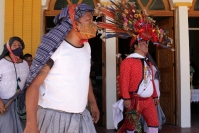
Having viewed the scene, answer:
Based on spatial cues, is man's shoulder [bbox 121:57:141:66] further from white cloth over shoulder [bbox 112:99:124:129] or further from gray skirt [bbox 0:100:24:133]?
gray skirt [bbox 0:100:24:133]

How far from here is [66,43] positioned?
2350 mm

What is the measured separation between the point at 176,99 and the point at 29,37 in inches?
134

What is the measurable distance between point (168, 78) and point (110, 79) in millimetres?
1407

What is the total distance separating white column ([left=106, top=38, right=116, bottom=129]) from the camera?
610 cm

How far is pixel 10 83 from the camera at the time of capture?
3889mm

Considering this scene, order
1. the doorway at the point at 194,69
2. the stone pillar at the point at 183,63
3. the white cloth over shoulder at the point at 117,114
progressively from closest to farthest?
the white cloth over shoulder at the point at 117,114 → the stone pillar at the point at 183,63 → the doorway at the point at 194,69

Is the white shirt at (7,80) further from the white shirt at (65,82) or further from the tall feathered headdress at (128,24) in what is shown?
the white shirt at (65,82)

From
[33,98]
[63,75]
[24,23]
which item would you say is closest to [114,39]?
[24,23]

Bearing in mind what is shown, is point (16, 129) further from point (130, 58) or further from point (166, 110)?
point (166, 110)

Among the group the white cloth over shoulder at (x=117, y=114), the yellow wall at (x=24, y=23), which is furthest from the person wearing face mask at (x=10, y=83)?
the yellow wall at (x=24, y=23)

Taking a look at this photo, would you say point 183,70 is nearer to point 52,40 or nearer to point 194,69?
point 194,69

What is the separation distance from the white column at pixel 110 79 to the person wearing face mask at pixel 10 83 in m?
2.41

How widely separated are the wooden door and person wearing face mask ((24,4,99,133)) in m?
4.33

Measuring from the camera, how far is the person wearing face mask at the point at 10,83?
12.6 ft
